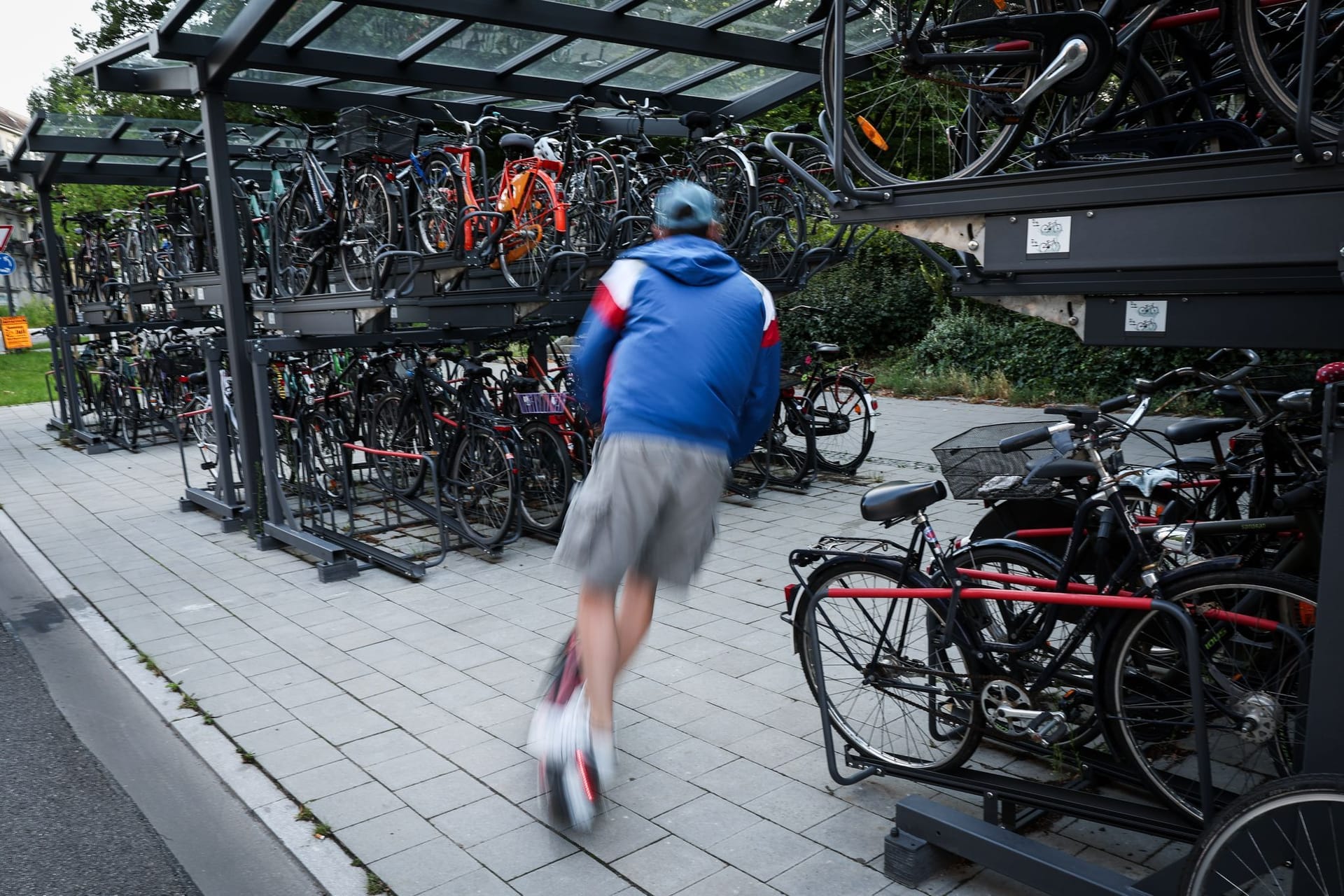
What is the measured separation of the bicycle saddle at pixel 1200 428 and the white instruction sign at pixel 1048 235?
4.22 ft

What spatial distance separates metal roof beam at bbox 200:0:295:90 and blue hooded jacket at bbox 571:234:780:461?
408cm

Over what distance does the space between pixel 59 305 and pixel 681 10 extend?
10.6 meters

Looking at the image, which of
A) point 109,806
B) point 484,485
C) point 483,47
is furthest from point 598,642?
point 483,47

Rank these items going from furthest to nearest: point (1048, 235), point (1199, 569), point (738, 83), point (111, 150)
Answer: point (111, 150) → point (738, 83) → point (1048, 235) → point (1199, 569)

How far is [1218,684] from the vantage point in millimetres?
2600

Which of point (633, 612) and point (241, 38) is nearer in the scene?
point (633, 612)

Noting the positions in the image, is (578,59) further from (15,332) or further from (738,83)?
(15,332)

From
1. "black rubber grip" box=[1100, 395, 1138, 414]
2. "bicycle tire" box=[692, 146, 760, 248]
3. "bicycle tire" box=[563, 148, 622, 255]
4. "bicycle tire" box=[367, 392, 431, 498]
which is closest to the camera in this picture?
"black rubber grip" box=[1100, 395, 1138, 414]

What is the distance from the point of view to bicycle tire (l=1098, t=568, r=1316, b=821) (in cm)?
254

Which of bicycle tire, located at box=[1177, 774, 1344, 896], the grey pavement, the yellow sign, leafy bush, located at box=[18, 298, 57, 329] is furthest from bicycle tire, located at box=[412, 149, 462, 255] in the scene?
leafy bush, located at box=[18, 298, 57, 329]

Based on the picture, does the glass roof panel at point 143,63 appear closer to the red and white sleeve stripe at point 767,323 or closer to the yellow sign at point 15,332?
the red and white sleeve stripe at point 767,323

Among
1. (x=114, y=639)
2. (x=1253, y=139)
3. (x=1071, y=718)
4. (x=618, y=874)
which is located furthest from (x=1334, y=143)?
(x=114, y=639)

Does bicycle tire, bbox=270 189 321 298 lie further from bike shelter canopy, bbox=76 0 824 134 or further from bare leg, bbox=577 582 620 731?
bare leg, bbox=577 582 620 731

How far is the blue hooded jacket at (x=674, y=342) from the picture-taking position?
313 cm
